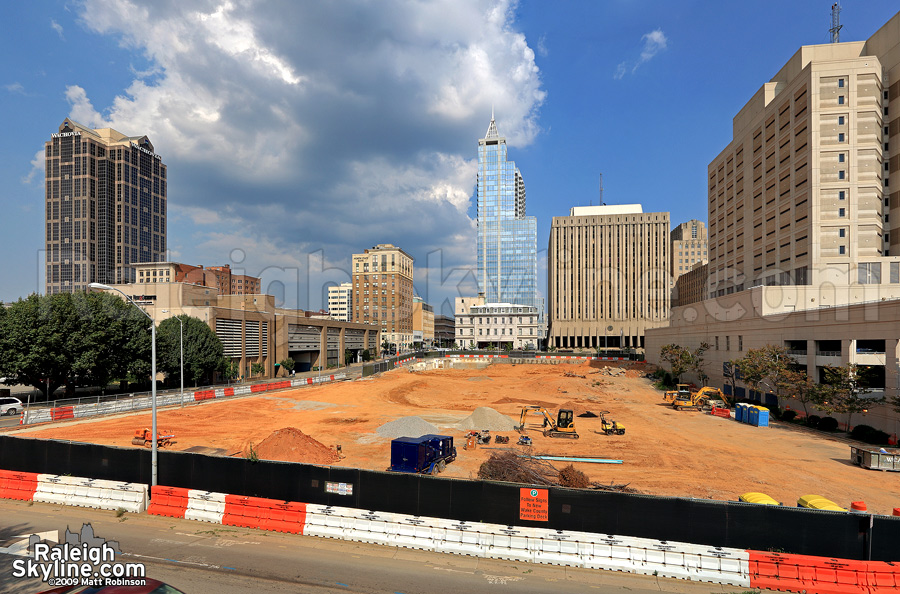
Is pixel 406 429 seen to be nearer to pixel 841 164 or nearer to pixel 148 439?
pixel 148 439

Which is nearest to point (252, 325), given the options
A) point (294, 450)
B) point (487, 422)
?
point (487, 422)

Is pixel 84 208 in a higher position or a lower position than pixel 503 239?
higher

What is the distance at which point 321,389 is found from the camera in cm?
5819

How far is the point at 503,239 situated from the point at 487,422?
142926mm

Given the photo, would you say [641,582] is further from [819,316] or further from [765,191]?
[765,191]

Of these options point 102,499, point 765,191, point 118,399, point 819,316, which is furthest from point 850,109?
point 118,399

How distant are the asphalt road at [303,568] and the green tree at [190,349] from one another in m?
37.3

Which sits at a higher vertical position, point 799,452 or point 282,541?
point 282,541

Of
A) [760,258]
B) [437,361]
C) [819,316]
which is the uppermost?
[760,258]

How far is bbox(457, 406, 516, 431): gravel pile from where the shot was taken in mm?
34906

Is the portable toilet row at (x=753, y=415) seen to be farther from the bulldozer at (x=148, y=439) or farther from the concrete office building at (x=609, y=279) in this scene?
the concrete office building at (x=609, y=279)

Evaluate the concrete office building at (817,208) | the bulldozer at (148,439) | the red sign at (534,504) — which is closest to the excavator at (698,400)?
the concrete office building at (817,208)

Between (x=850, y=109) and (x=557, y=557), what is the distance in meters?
72.5

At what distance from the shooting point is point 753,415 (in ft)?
124
